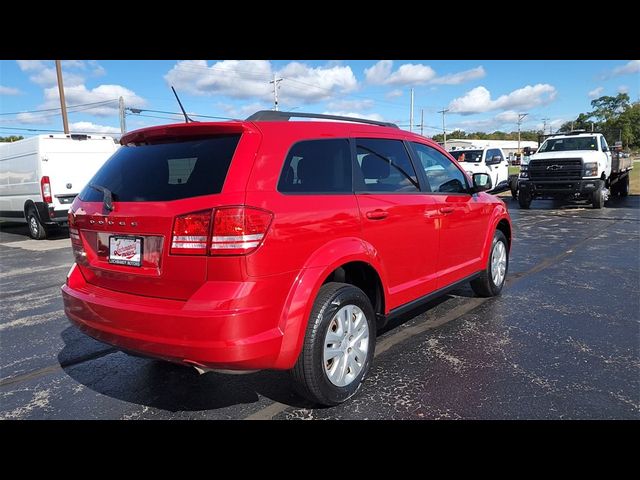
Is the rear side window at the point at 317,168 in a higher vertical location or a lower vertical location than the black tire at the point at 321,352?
higher

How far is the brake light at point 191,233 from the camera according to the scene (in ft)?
7.89

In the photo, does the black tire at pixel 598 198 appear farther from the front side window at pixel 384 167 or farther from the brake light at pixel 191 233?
the brake light at pixel 191 233

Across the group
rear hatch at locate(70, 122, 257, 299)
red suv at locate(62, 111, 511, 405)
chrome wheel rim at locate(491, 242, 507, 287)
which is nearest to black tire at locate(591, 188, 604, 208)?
chrome wheel rim at locate(491, 242, 507, 287)

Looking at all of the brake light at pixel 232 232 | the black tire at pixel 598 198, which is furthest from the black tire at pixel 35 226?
the black tire at pixel 598 198

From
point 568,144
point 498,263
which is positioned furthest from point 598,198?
point 498,263

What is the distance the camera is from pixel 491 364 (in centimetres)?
351

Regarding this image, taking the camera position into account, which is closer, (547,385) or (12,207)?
(547,385)

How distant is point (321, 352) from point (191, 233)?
1023mm

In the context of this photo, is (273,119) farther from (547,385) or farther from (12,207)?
(12,207)

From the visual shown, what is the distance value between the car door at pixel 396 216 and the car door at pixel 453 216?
0.55 feet

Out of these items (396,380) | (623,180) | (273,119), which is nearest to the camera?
(273,119)
